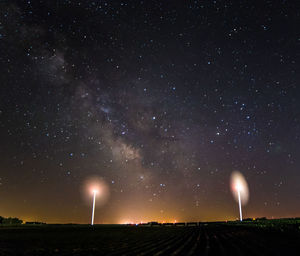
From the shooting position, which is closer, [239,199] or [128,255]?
[128,255]

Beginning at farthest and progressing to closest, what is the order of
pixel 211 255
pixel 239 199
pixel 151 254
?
pixel 239 199
pixel 151 254
pixel 211 255

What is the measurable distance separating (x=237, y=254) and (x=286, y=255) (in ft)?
10.1

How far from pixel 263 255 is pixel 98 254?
35.2 ft

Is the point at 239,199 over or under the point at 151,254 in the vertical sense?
over

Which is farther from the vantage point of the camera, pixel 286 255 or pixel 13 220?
pixel 13 220

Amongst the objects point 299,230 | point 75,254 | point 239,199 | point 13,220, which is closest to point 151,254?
point 75,254

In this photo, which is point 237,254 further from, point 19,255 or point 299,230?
point 299,230

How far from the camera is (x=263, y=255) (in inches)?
648

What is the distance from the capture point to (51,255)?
1769cm

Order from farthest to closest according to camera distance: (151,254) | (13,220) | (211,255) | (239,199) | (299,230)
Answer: (13,220) → (239,199) → (299,230) → (151,254) → (211,255)

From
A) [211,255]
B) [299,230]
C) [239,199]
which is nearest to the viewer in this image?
[211,255]

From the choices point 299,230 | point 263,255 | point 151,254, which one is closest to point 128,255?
point 151,254

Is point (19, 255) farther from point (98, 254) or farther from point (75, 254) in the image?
point (98, 254)

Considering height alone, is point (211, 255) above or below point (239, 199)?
below
